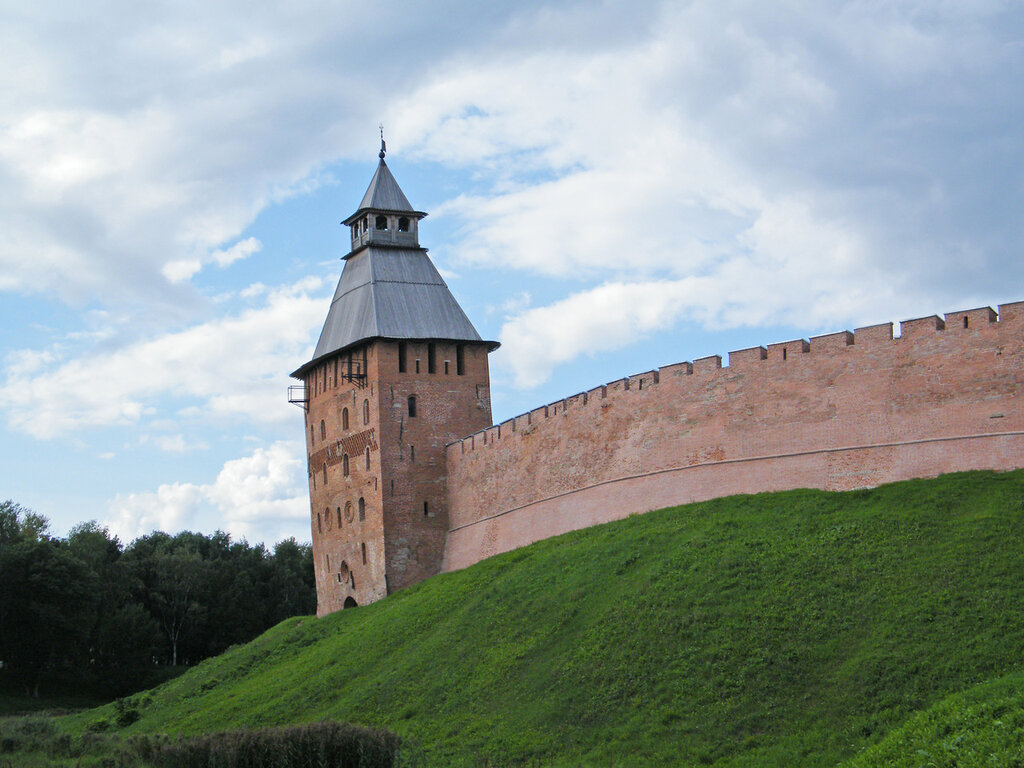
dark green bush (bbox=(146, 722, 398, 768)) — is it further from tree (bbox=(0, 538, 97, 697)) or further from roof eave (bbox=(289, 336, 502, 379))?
tree (bbox=(0, 538, 97, 697))

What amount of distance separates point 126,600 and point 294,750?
41.4 metres

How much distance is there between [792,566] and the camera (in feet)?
85.3

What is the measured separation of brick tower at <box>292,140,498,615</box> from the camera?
43438 millimetres

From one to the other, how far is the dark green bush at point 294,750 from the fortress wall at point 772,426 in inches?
501

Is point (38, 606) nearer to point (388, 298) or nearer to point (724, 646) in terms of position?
point (388, 298)

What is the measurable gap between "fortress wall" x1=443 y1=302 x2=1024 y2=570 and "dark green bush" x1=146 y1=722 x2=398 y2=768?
501 inches

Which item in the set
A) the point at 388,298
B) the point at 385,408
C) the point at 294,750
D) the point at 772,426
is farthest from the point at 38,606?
the point at 772,426

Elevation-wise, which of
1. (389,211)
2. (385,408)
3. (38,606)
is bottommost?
(38,606)

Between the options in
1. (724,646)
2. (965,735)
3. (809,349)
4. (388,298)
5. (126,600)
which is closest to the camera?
(965,735)

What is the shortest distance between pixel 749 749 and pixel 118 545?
5038 cm

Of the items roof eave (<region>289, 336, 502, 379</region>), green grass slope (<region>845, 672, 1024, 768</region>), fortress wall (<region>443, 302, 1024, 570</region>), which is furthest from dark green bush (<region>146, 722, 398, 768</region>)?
roof eave (<region>289, 336, 502, 379</region>)

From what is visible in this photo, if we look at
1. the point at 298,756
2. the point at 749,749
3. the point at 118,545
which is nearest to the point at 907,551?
the point at 749,749

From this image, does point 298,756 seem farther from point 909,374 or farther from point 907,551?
point 909,374

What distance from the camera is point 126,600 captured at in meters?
60.8
